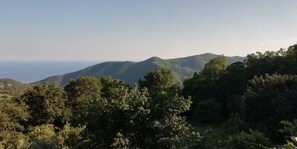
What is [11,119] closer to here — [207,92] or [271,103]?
[207,92]

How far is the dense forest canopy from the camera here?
15.6 meters

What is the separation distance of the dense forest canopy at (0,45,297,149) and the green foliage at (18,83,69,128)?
0.13 meters

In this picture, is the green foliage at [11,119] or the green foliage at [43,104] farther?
the green foliage at [43,104]

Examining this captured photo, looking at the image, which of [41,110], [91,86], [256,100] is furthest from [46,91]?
[256,100]

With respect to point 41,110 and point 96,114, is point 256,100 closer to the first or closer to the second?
point 96,114

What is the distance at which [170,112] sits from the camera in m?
15.8

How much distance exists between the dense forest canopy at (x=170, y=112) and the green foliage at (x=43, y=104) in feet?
0.44

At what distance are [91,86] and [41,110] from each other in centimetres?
1176

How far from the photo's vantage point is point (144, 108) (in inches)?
633

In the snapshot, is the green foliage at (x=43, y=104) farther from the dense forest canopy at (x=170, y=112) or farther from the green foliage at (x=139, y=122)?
the green foliage at (x=139, y=122)

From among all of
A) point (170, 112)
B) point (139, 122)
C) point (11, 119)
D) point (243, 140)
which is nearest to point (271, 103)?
point (243, 140)

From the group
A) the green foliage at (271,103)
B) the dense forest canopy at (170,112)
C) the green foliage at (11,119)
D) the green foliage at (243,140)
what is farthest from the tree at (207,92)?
the green foliage at (243,140)

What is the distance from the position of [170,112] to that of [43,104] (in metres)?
A: 36.3

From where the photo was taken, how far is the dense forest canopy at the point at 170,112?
15.6m
